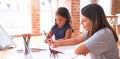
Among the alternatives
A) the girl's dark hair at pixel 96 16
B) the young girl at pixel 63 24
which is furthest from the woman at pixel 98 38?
the young girl at pixel 63 24

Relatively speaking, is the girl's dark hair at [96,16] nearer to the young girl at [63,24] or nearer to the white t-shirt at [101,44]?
the white t-shirt at [101,44]

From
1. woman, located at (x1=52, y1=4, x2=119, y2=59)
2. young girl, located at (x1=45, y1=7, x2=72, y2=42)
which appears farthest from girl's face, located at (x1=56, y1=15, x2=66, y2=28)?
woman, located at (x1=52, y1=4, x2=119, y2=59)

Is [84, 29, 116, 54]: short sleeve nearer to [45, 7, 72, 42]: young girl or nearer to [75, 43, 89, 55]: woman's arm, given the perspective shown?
[75, 43, 89, 55]: woman's arm

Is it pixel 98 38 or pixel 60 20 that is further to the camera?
pixel 60 20

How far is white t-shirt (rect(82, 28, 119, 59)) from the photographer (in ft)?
3.88

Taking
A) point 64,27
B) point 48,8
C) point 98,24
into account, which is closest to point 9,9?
point 48,8

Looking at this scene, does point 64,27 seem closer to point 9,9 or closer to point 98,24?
point 98,24

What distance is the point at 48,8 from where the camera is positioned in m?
6.03

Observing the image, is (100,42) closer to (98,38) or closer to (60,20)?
(98,38)

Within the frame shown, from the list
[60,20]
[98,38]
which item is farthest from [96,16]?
[60,20]

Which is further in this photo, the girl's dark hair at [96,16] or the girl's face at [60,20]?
the girl's face at [60,20]

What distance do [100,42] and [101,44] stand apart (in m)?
0.01

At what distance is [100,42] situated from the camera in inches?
46.8

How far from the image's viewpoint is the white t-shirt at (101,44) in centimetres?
118
